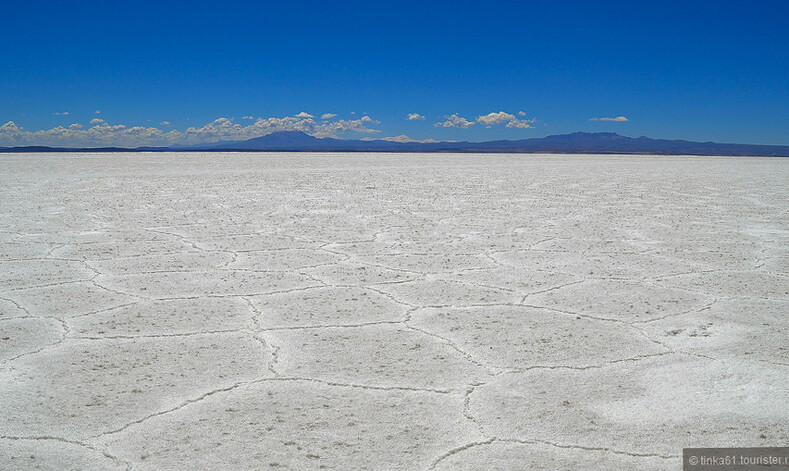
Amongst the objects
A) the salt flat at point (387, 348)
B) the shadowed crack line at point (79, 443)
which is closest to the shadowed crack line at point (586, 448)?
the salt flat at point (387, 348)

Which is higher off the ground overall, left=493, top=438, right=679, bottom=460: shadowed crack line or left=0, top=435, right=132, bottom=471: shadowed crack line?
left=0, top=435, right=132, bottom=471: shadowed crack line

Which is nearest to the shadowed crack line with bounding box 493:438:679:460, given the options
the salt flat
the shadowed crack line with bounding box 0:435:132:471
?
the salt flat

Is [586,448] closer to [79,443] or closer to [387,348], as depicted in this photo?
[387,348]

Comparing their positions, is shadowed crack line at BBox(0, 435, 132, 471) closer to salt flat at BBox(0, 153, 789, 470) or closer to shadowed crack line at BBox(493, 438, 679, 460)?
salt flat at BBox(0, 153, 789, 470)

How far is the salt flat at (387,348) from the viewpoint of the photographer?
1.56 metres

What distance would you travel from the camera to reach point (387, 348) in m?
2.21

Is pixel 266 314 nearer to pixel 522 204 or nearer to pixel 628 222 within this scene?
pixel 628 222

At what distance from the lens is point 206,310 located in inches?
104

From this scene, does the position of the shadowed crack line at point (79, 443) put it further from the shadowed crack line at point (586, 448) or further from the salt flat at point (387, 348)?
the shadowed crack line at point (586, 448)

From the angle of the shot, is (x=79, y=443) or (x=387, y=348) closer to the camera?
(x=79, y=443)

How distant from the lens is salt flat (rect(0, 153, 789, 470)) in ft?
5.11

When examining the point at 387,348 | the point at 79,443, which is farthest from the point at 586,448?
the point at 79,443

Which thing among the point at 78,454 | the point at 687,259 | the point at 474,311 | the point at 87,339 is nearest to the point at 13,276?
the point at 87,339

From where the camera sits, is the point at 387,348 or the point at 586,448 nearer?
the point at 586,448
